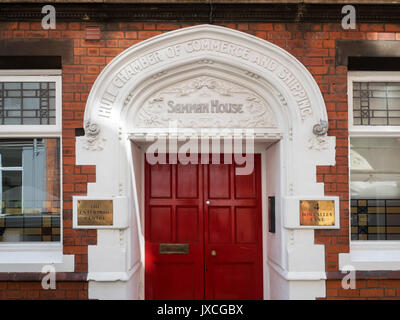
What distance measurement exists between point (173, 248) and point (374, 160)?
9.23 ft

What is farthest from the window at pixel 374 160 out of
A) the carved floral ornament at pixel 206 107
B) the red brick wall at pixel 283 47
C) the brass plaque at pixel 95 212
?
the brass plaque at pixel 95 212

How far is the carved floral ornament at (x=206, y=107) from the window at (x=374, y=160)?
3.80 ft

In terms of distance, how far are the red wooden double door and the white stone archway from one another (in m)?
0.44

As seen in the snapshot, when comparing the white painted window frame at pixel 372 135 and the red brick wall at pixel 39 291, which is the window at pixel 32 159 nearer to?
the red brick wall at pixel 39 291

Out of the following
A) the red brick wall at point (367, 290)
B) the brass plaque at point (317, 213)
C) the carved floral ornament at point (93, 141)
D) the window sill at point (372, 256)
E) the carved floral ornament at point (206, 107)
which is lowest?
the red brick wall at point (367, 290)

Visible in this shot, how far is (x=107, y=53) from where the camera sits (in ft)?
13.7

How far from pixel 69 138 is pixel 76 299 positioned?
1852 millimetres

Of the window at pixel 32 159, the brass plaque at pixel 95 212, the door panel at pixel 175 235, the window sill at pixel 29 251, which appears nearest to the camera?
the brass plaque at pixel 95 212

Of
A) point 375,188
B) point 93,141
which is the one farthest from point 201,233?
point 375,188

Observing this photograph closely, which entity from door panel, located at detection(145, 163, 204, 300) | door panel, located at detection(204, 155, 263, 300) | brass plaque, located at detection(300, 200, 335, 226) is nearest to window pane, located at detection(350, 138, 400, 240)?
brass plaque, located at detection(300, 200, 335, 226)

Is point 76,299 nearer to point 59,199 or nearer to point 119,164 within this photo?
point 59,199

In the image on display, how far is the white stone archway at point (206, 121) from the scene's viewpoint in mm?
4078

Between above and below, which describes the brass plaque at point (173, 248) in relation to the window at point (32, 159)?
below

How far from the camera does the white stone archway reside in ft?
13.4
